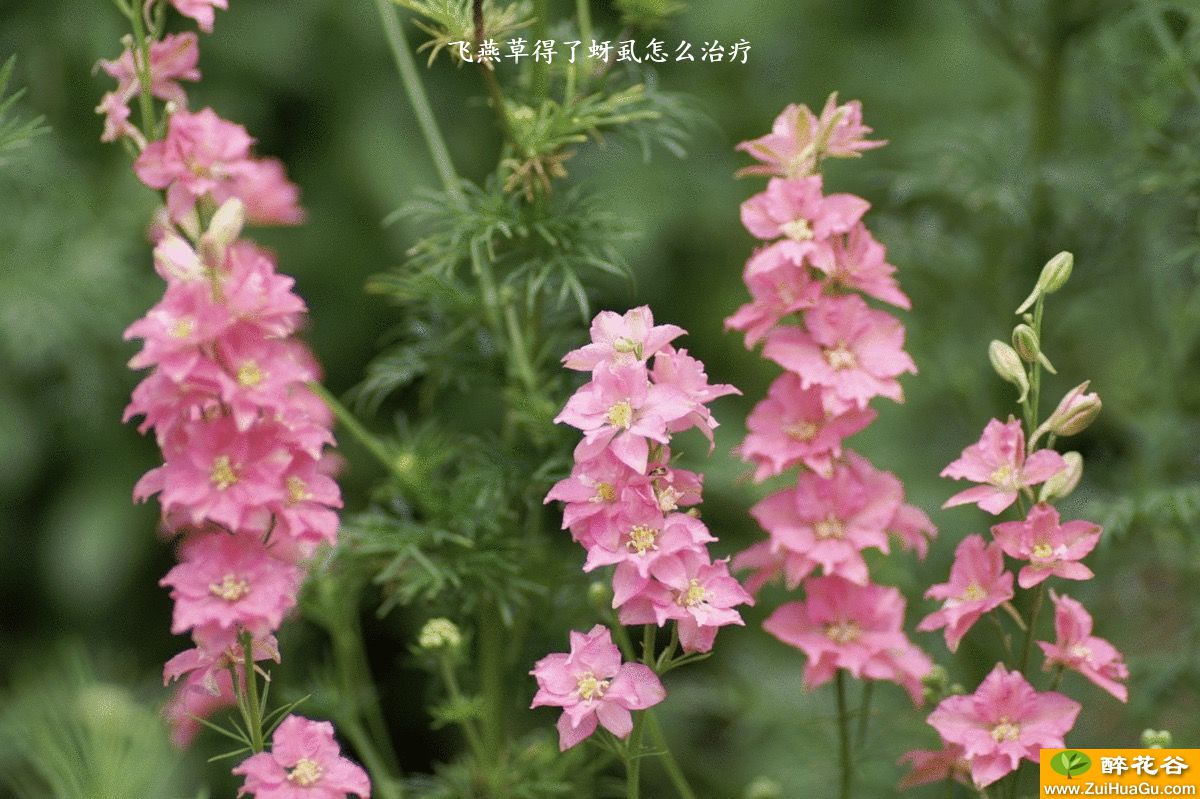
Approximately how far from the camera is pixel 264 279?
2.46ft

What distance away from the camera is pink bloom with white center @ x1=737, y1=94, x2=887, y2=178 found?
910 mm

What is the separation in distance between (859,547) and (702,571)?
17cm

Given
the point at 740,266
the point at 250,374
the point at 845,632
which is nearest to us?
the point at 250,374

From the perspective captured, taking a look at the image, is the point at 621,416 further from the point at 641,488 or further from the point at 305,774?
the point at 305,774

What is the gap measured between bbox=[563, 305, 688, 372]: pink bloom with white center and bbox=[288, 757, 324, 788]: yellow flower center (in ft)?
0.87

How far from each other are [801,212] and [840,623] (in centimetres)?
27

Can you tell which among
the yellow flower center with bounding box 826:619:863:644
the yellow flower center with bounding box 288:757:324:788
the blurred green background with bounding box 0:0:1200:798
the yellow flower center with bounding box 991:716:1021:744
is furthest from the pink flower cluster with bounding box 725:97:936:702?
the yellow flower center with bounding box 288:757:324:788

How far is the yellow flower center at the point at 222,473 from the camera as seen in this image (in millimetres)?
726

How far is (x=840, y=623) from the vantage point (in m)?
0.96

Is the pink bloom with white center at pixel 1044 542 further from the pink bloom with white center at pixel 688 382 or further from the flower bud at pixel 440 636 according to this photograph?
the flower bud at pixel 440 636

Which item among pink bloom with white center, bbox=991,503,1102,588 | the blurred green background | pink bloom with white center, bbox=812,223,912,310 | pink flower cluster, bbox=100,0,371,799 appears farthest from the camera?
the blurred green background

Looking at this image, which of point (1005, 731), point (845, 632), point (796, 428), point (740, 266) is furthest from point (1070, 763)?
point (740, 266)

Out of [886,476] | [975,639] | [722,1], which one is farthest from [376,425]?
[886,476]

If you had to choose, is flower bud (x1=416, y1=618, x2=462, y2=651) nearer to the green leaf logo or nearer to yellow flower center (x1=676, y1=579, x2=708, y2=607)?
yellow flower center (x1=676, y1=579, x2=708, y2=607)
